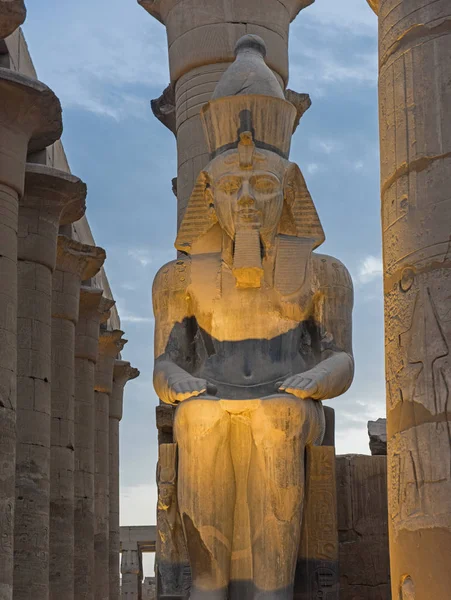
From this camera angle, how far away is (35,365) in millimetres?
15195

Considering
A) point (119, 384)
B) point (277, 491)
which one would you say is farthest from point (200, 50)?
point (119, 384)

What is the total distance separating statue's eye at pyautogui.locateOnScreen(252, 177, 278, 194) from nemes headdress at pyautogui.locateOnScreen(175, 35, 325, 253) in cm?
13

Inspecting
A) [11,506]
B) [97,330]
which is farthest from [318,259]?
[97,330]

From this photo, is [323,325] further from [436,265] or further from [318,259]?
[436,265]

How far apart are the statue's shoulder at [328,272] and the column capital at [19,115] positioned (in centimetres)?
681

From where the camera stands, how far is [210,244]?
24.3ft

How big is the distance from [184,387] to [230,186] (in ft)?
4.02

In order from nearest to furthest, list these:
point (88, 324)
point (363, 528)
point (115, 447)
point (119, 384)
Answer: point (363, 528) → point (88, 324) → point (115, 447) → point (119, 384)

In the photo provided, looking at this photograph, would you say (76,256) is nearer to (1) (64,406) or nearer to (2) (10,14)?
(1) (64,406)

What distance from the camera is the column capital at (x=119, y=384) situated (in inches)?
1043

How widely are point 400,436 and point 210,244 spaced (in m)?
2.23

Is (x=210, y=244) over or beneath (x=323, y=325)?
over

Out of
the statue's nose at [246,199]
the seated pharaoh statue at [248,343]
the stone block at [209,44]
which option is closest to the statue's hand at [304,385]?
the seated pharaoh statue at [248,343]

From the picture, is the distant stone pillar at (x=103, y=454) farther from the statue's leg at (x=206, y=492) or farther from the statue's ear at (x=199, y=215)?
the statue's leg at (x=206, y=492)
